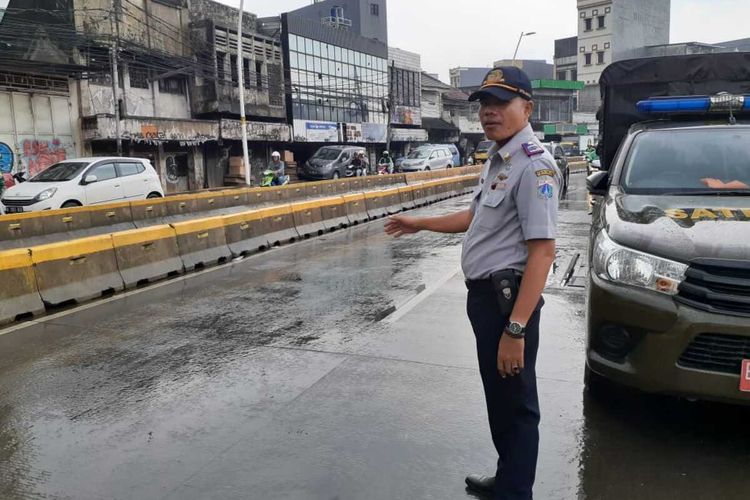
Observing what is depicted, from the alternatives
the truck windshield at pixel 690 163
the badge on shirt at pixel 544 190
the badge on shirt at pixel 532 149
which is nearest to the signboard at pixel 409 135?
the truck windshield at pixel 690 163

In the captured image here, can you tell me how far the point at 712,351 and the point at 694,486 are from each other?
70 centimetres

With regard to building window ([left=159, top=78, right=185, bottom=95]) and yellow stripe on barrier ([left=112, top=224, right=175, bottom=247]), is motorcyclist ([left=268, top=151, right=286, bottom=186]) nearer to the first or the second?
yellow stripe on barrier ([left=112, top=224, right=175, bottom=247])

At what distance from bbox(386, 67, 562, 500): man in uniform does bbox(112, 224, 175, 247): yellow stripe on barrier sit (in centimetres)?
665

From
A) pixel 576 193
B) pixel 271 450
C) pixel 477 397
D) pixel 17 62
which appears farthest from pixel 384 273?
pixel 17 62

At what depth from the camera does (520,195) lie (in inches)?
102

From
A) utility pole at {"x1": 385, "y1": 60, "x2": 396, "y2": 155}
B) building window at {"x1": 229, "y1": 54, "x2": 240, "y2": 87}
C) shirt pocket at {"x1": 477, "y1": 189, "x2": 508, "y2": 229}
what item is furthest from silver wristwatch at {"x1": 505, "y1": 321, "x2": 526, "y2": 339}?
utility pole at {"x1": 385, "y1": 60, "x2": 396, "y2": 155}

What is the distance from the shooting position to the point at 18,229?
1234 centimetres

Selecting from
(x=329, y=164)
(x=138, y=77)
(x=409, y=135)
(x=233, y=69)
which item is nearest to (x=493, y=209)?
(x=329, y=164)

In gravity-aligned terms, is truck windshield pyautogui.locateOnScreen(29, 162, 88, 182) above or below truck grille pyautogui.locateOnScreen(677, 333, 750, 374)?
above

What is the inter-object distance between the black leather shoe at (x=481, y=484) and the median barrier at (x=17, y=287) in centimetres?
557

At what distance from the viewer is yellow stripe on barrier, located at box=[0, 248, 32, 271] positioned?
670 centimetres

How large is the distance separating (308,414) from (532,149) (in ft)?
8.00

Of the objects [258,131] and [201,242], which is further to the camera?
[258,131]

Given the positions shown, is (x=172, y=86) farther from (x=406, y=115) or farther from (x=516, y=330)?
(x=516, y=330)
